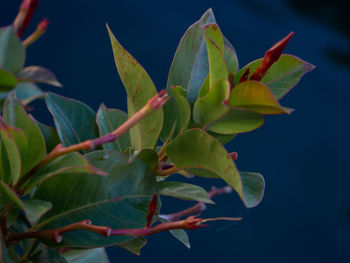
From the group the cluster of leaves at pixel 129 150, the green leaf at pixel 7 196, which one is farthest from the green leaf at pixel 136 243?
the green leaf at pixel 7 196

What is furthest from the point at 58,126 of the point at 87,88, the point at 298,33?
the point at 298,33

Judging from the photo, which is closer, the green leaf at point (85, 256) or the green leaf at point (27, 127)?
the green leaf at point (27, 127)

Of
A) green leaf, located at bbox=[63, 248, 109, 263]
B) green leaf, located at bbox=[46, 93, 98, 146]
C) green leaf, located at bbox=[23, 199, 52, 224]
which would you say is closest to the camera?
green leaf, located at bbox=[23, 199, 52, 224]

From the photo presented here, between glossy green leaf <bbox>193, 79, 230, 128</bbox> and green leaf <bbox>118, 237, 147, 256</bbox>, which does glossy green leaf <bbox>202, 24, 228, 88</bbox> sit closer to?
glossy green leaf <bbox>193, 79, 230, 128</bbox>

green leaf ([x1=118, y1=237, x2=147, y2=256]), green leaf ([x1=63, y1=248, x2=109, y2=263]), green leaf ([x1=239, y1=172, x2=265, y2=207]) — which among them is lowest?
green leaf ([x1=63, y1=248, x2=109, y2=263])

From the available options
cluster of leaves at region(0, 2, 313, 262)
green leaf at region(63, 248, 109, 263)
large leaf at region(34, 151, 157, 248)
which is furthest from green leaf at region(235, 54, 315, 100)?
green leaf at region(63, 248, 109, 263)

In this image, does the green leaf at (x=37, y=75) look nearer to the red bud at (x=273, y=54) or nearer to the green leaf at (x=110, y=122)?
the green leaf at (x=110, y=122)
